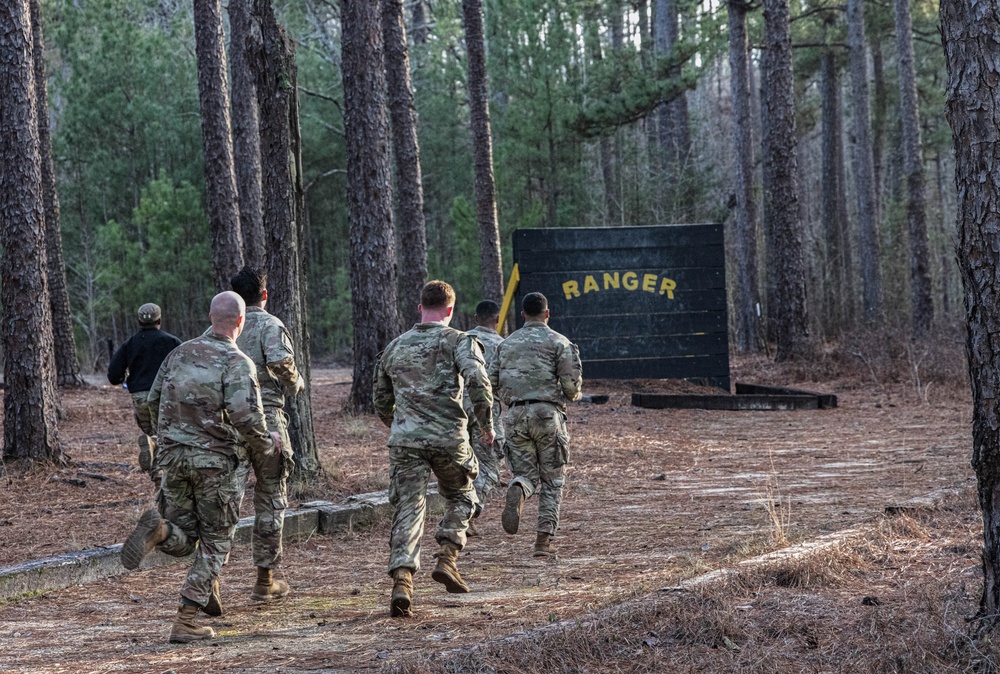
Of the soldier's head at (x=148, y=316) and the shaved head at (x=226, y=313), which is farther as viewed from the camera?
the soldier's head at (x=148, y=316)

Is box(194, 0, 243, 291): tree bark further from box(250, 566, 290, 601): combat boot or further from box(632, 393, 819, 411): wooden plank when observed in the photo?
box(250, 566, 290, 601): combat boot

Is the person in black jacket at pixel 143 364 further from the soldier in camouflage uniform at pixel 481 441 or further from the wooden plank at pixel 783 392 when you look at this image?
the wooden plank at pixel 783 392

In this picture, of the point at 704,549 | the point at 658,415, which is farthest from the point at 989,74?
the point at 658,415

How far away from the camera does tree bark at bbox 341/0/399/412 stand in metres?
15.4

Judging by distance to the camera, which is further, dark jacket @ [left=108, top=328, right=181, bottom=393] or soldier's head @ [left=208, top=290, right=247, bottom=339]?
dark jacket @ [left=108, top=328, right=181, bottom=393]

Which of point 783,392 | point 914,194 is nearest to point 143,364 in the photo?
point 783,392

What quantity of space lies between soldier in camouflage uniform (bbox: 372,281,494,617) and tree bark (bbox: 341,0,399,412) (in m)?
9.37

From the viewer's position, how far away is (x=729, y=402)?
55.8 ft

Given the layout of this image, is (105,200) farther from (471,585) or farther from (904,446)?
(471,585)

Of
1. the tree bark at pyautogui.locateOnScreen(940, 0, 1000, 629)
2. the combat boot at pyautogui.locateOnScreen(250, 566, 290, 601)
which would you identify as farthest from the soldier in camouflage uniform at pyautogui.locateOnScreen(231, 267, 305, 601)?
the tree bark at pyautogui.locateOnScreen(940, 0, 1000, 629)

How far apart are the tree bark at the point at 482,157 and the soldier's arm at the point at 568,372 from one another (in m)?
13.7

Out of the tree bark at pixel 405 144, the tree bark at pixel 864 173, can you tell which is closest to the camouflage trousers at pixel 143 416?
the tree bark at pixel 405 144

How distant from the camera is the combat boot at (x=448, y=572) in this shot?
6641 millimetres

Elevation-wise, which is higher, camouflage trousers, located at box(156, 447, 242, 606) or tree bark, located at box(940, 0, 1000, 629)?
tree bark, located at box(940, 0, 1000, 629)
